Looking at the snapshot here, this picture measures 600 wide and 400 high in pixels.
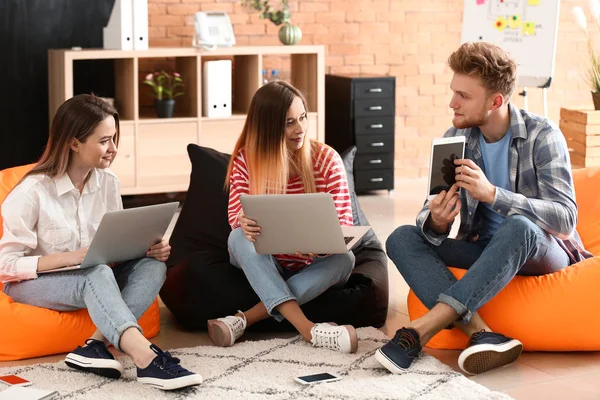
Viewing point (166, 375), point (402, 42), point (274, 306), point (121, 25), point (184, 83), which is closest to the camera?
point (166, 375)

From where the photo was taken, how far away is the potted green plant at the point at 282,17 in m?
6.19

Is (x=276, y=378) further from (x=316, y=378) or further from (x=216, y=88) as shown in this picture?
(x=216, y=88)

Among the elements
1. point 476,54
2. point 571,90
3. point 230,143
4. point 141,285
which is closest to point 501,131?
point 476,54

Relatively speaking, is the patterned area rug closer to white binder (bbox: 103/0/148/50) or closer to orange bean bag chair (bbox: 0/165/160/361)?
orange bean bag chair (bbox: 0/165/160/361)

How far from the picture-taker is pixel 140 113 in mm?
6211

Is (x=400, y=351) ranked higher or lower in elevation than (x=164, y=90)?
lower

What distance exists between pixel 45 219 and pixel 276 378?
917mm

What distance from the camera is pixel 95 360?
2.94 metres

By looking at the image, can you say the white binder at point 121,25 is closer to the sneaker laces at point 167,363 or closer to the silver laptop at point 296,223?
the silver laptop at point 296,223

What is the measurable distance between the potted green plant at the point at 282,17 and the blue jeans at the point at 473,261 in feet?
10.3

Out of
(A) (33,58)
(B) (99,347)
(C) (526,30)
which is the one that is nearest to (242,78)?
(A) (33,58)

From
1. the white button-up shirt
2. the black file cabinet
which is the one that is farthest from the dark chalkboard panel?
the white button-up shirt

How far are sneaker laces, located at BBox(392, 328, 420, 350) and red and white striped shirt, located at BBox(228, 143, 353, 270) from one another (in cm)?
57

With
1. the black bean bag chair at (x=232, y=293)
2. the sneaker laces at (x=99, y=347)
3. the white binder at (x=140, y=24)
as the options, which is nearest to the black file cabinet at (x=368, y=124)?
the white binder at (x=140, y=24)
